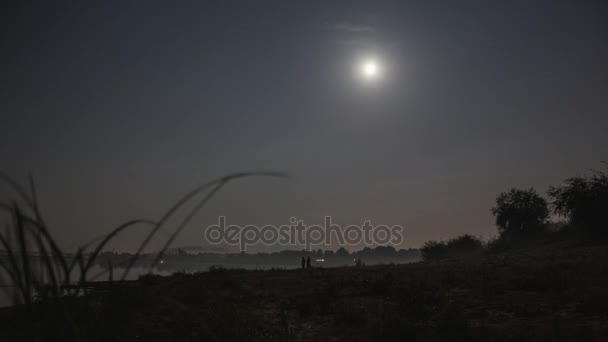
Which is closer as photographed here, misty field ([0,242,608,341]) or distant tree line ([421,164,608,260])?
misty field ([0,242,608,341])

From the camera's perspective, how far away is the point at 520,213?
2405 inches

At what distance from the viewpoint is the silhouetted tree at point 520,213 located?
60.1 meters

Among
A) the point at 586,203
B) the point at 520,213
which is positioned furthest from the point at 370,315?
the point at 520,213

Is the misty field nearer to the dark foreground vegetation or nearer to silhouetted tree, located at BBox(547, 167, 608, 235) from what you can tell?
the dark foreground vegetation

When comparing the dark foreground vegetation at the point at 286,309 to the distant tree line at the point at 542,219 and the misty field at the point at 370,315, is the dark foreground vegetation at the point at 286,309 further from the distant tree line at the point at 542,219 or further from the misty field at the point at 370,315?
the distant tree line at the point at 542,219

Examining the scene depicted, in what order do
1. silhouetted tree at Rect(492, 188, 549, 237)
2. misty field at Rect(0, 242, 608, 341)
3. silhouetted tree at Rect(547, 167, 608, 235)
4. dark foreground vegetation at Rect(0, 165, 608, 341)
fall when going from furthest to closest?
silhouetted tree at Rect(492, 188, 549, 237)
silhouetted tree at Rect(547, 167, 608, 235)
misty field at Rect(0, 242, 608, 341)
dark foreground vegetation at Rect(0, 165, 608, 341)

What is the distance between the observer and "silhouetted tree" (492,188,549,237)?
197ft

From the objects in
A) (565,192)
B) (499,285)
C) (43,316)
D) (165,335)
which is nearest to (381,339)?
(165,335)

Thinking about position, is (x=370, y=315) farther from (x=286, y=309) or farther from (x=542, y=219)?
(x=542, y=219)

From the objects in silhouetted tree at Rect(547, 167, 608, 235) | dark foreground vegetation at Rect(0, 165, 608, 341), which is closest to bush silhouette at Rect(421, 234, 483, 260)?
silhouetted tree at Rect(547, 167, 608, 235)

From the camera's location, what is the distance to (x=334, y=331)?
23.0 ft

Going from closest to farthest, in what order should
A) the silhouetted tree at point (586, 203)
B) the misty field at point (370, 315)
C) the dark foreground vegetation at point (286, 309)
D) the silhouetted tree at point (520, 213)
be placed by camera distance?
the dark foreground vegetation at point (286, 309)
the misty field at point (370, 315)
the silhouetted tree at point (586, 203)
the silhouetted tree at point (520, 213)

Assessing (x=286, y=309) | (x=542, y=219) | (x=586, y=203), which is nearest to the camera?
(x=286, y=309)

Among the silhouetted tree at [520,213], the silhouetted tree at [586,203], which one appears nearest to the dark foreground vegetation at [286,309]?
the silhouetted tree at [586,203]
